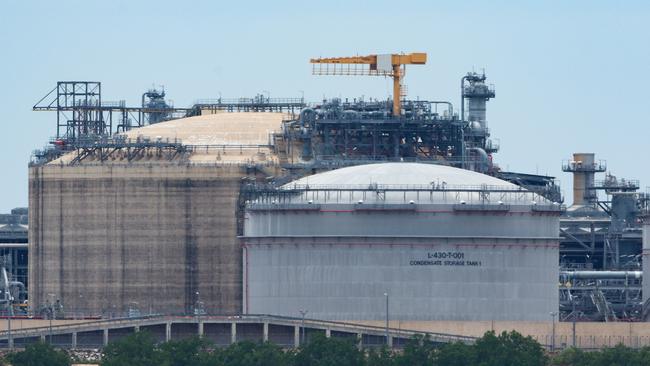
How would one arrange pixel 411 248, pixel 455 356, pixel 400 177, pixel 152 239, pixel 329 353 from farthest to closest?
1. pixel 152 239
2. pixel 400 177
3. pixel 411 248
4. pixel 455 356
5. pixel 329 353

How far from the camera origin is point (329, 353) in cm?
15975

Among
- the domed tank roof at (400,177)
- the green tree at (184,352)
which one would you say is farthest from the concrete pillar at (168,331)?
the domed tank roof at (400,177)

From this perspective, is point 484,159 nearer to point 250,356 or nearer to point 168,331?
point 168,331

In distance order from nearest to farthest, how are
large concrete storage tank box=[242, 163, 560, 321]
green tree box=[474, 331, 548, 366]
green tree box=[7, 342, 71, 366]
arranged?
green tree box=[474, 331, 548, 366] → green tree box=[7, 342, 71, 366] → large concrete storage tank box=[242, 163, 560, 321]

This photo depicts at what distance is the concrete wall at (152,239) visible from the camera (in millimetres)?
191000

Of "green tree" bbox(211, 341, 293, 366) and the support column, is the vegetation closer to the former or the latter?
"green tree" bbox(211, 341, 293, 366)

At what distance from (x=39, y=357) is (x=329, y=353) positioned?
1746 centimetres

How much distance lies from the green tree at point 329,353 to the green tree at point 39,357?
14.2m

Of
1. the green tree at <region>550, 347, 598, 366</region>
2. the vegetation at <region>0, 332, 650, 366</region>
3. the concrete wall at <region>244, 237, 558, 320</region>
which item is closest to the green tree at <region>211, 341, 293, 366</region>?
the vegetation at <region>0, 332, 650, 366</region>

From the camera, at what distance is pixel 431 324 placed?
17100cm

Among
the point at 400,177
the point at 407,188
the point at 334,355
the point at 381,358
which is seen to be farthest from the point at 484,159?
the point at 334,355

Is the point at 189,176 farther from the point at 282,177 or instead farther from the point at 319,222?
the point at 319,222

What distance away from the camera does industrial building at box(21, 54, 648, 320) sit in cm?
17262

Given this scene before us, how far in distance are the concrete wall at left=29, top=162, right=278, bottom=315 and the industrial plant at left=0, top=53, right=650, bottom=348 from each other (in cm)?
10
